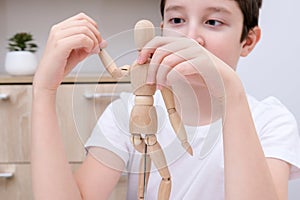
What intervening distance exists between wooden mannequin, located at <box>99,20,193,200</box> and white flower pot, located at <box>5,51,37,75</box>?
1238 millimetres

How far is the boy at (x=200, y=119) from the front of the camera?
0.42 meters

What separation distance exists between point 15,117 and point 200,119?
1214 millimetres

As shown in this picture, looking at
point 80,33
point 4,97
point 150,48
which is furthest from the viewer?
point 4,97

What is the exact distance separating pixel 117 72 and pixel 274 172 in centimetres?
42

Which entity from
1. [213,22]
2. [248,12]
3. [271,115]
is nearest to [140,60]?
[213,22]

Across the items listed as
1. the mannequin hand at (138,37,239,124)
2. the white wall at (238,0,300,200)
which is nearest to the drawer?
the white wall at (238,0,300,200)

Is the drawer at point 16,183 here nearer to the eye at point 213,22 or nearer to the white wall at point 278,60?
the white wall at point 278,60

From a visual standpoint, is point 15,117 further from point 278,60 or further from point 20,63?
point 278,60

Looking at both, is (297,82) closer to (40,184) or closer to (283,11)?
(283,11)

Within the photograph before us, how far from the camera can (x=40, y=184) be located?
0.67 metres

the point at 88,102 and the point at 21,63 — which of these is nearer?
the point at 88,102

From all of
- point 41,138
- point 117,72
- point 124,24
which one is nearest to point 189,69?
point 117,72

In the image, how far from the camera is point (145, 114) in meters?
0.39

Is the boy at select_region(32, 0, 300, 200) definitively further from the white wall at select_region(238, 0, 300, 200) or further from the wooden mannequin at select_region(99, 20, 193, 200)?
the white wall at select_region(238, 0, 300, 200)
